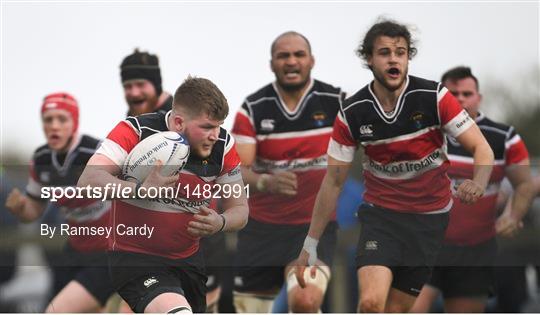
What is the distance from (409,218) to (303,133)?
48.7 inches

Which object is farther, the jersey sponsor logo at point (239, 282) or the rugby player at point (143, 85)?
the jersey sponsor logo at point (239, 282)

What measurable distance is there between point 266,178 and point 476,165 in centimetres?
187

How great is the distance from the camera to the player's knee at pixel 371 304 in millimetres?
7684

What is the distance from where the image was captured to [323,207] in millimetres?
8180

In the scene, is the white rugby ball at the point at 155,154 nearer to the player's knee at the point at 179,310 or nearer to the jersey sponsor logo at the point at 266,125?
the player's knee at the point at 179,310

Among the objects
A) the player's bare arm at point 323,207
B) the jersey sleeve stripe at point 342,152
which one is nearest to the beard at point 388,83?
the jersey sleeve stripe at point 342,152

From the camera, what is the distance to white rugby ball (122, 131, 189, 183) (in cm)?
680

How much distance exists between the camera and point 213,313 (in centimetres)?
937

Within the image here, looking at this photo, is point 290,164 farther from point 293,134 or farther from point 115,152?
point 115,152

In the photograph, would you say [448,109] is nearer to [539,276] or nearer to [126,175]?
[126,175]

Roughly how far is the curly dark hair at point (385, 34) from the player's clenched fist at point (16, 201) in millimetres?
2861

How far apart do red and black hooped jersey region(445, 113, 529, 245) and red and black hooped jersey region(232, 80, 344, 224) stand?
1.05 meters

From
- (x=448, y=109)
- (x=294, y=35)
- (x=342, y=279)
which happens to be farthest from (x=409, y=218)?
(x=342, y=279)

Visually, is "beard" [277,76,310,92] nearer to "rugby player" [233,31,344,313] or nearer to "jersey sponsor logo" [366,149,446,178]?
"rugby player" [233,31,344,313]
